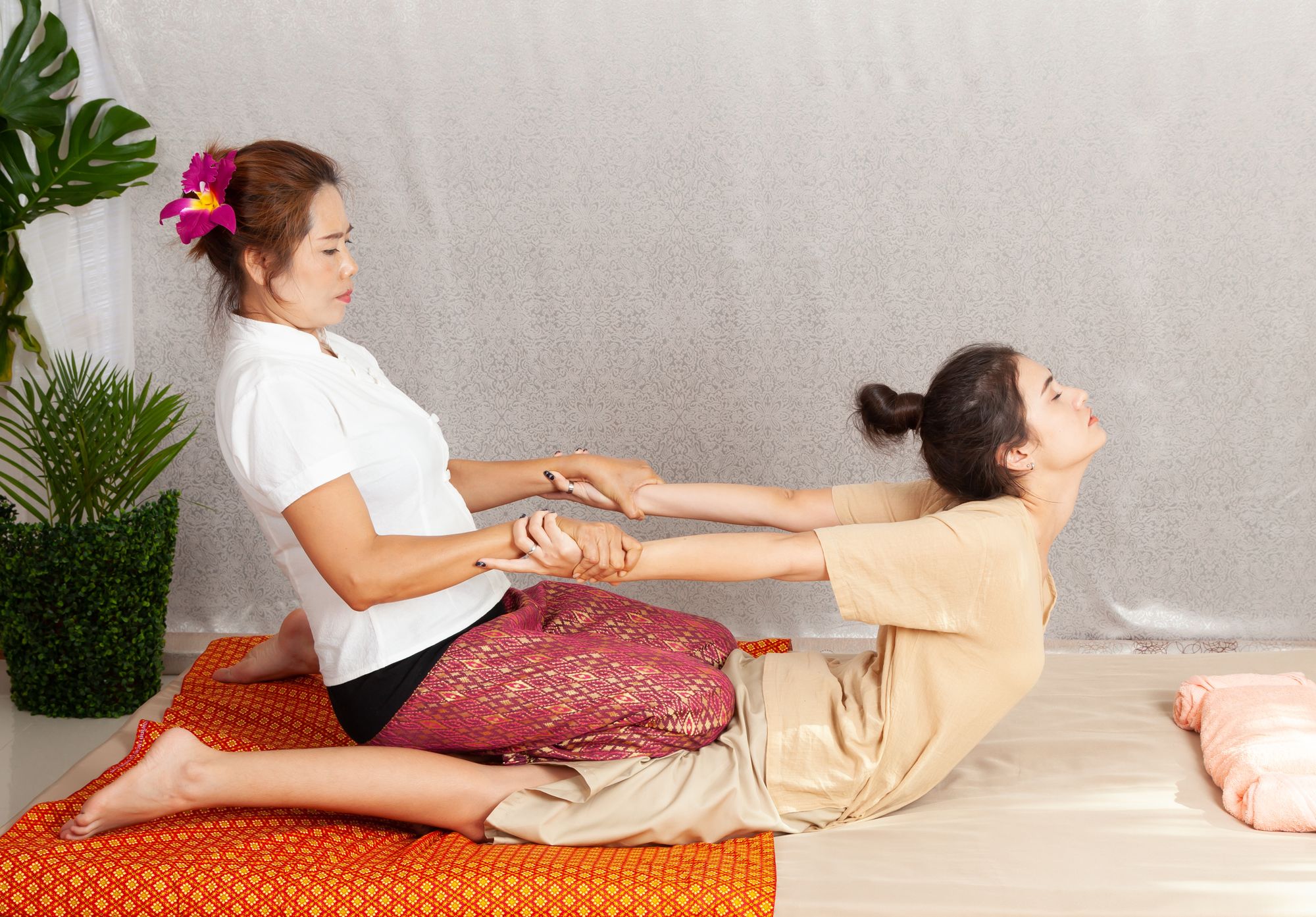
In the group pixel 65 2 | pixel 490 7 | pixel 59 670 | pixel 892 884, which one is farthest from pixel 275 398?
pixel 65 2

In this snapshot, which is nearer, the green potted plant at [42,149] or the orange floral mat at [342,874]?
the orange floral mat at [342,874]

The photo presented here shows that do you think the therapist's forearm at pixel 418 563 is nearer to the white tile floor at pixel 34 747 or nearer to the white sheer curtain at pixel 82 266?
the white tile floor at pixel 34 747

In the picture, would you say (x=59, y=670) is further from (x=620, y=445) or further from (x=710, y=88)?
(x=710, y=88)

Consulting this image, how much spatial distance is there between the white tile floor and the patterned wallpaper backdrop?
3.03 ft

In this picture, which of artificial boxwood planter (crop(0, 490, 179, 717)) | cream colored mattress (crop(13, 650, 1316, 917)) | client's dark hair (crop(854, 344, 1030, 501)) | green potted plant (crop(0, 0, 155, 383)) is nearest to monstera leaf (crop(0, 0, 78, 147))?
green potted plant (crop(0, 0, 155, 383))

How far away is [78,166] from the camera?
287 cm

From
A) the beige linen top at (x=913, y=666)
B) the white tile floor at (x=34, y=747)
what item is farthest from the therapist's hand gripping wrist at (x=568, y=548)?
the white tile floor at (x=34, y=747)

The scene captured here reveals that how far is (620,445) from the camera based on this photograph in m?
3.17

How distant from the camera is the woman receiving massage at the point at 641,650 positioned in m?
1.64

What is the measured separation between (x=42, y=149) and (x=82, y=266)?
356 mm

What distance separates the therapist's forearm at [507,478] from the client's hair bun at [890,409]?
0.60 m

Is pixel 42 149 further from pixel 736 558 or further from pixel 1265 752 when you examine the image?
pixel 1265 752

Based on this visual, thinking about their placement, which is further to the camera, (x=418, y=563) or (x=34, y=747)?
(x=34, y=747)

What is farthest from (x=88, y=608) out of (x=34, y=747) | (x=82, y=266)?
(x=82, y=266)
